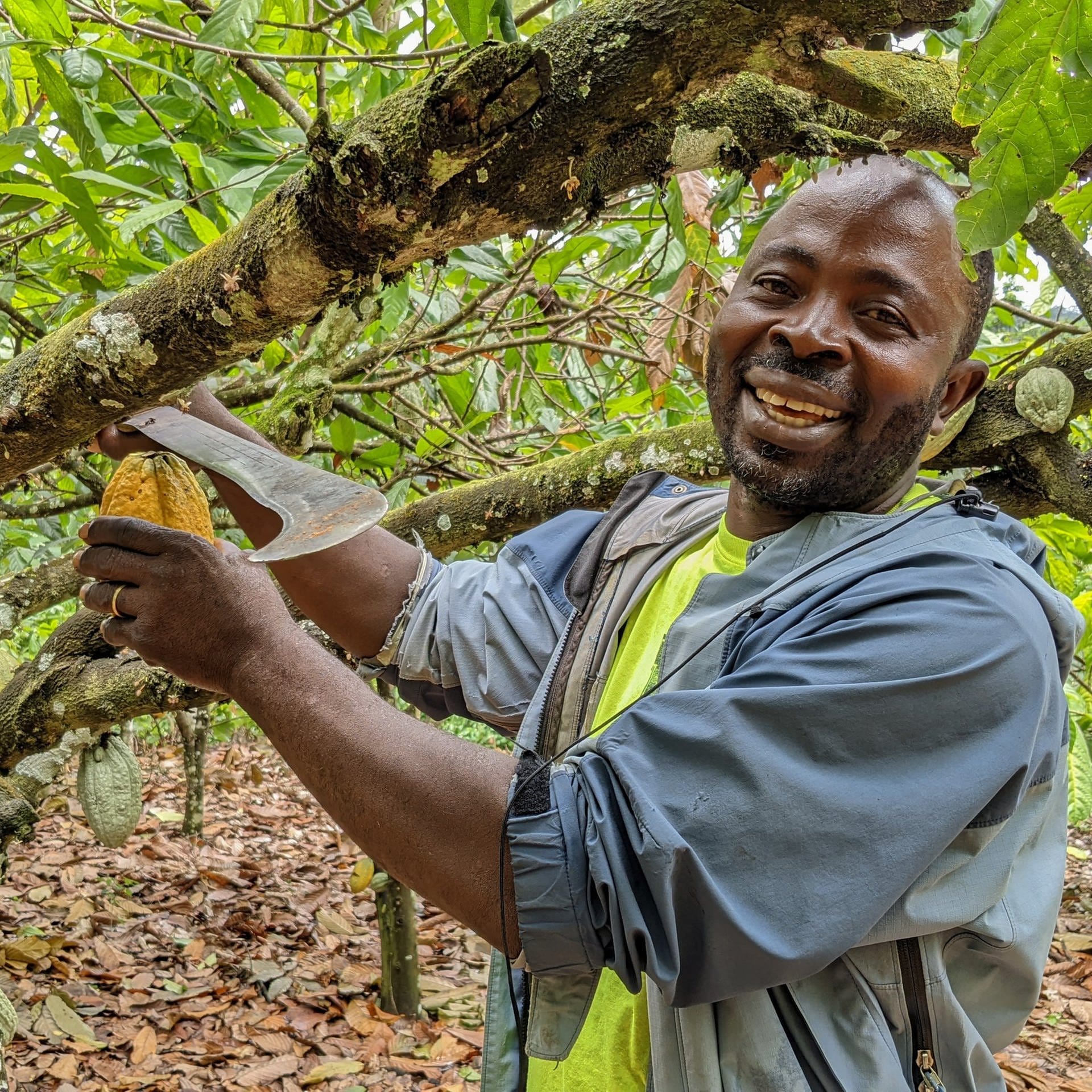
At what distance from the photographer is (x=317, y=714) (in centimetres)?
100

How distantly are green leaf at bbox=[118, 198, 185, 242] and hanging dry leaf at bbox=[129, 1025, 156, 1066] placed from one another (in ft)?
7.86

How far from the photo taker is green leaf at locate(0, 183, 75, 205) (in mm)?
1438

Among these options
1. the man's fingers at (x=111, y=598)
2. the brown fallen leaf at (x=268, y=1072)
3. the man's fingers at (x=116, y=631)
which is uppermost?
the man's fingers at (x=111, y=598)

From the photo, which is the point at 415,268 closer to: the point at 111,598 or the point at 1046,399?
the point at 1046,399

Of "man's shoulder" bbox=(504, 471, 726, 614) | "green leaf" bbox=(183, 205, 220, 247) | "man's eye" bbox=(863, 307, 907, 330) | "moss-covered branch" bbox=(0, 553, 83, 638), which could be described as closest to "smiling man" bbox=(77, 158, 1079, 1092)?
"man's eye" bbox=(863, 307, 907, 330)

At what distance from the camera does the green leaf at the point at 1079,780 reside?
2.33 m

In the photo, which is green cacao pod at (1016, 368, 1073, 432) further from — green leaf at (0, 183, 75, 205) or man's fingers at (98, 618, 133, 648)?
green leaf at (0, 183, 75, 205)

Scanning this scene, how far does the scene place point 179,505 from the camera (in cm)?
130

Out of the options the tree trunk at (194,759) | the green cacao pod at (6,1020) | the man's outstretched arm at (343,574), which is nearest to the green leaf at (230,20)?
the man's outstretched arm at (343,574)

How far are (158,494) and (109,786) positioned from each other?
1.18m

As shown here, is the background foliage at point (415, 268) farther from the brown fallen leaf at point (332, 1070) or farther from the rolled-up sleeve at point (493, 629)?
the brown fallen leaf at point (332, 1070)

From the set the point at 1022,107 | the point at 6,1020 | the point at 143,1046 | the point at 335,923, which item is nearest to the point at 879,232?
the point at 1022,107

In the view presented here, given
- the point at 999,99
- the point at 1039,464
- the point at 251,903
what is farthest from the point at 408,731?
the point at 251,903

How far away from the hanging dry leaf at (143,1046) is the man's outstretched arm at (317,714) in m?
2.31
